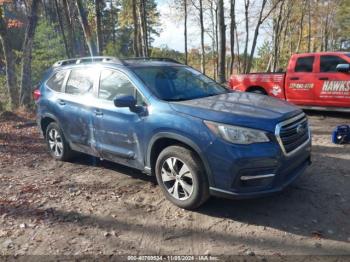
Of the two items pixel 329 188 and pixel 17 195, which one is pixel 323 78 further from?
pixel 17 195

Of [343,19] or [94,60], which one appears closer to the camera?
[94,60]

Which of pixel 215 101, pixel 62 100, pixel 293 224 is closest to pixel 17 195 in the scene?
pixel 62 100

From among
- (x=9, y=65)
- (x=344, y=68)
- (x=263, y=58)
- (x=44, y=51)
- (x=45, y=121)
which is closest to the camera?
(x=45, y=121)

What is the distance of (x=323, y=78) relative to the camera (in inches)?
372

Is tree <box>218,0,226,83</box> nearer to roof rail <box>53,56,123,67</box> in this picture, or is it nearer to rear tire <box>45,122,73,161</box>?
roof rail <box>53,56,123,67</box>

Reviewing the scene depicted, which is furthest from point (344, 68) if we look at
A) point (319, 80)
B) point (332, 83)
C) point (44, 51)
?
point (44, 51)

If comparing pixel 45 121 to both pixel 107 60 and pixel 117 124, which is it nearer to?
pixel 107 60

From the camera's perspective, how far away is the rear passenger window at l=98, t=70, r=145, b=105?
16.3ft

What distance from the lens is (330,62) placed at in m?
9.45

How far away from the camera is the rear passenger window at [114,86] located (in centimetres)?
497

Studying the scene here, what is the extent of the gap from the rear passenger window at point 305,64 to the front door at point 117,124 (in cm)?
661

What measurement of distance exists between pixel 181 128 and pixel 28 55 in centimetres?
1021

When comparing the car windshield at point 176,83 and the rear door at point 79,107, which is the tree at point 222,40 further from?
the rear door at point 79,107

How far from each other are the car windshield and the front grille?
1349 mm
